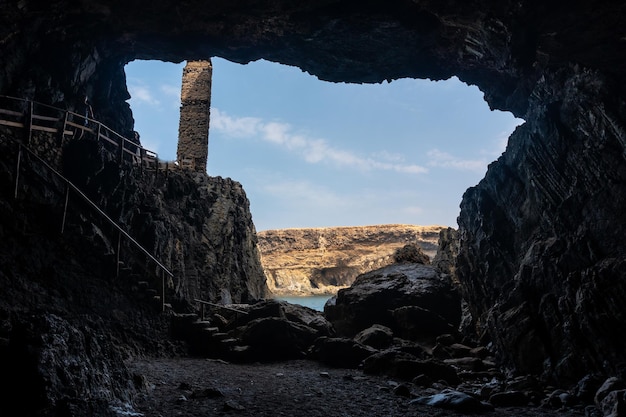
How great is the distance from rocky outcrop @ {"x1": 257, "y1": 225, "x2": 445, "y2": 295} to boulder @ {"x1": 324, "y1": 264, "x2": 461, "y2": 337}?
144ft

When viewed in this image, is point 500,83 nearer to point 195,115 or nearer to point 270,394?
point 270,394

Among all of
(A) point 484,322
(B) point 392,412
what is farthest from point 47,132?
(A) point 484,322

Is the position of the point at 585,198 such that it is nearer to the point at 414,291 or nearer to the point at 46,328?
the point at 414,291

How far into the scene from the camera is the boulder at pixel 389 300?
17.3 metres

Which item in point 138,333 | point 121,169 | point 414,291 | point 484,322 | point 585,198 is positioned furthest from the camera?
point 414,291

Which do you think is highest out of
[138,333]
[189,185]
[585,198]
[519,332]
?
[189,185]

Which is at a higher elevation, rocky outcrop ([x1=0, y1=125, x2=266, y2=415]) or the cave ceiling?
the cave ceiling

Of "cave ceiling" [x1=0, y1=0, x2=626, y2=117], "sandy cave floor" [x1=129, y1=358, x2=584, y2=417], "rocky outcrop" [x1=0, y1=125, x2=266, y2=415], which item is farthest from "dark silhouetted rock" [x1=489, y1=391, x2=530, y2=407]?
"cave ceiling" [x1=0, y1=0, x2=626, y2=117]

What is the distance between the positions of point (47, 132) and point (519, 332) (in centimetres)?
1355

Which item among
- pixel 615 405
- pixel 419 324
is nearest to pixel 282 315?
pixel 419 324

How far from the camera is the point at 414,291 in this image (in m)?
17.6

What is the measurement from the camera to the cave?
8758 mm

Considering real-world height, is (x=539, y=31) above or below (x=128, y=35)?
below

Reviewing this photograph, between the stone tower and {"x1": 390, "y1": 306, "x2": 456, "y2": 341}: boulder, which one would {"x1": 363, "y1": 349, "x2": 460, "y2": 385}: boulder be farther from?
the stone tower
